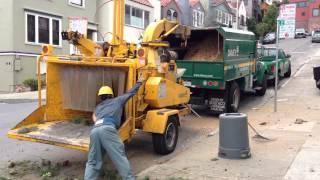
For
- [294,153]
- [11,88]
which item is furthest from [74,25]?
[11,88]

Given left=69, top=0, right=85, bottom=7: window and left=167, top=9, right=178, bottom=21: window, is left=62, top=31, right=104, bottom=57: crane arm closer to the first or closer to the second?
left=69, top=0, right=85, bottom=7: window

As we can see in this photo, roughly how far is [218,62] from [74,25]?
13.8ft

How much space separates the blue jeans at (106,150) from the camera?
6582mm

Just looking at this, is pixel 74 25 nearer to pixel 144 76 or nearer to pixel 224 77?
pixel 144 76

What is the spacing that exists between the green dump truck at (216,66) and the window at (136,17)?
849 inches

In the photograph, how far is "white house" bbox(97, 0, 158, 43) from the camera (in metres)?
33.8

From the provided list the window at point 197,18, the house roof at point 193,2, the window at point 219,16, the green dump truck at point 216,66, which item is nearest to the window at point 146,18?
the window at point 197,18

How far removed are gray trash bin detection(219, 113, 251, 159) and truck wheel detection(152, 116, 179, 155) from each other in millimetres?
1151

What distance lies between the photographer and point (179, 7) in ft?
167

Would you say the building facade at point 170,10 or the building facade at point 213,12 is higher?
the building facade at point 213,12

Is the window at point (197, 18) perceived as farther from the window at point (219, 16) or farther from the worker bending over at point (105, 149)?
the worker bending over at point (105, 149)

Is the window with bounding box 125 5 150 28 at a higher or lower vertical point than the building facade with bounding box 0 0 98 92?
higher

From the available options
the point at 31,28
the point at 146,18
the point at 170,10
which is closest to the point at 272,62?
the point at 31,28

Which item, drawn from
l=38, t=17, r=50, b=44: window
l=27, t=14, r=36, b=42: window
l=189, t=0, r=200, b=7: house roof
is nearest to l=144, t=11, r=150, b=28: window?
l=38, t=17, r=50, b=44: window
